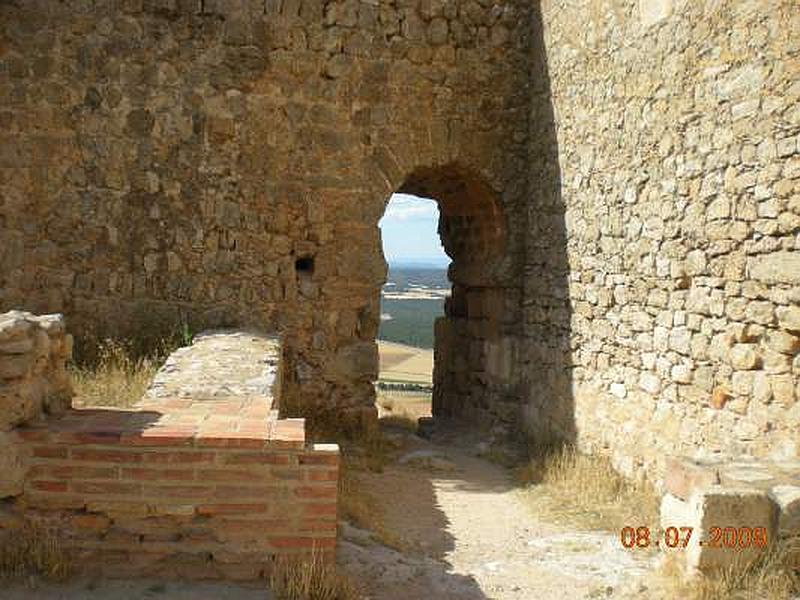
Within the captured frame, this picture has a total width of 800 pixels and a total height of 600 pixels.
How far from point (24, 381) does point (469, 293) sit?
648 centimetres

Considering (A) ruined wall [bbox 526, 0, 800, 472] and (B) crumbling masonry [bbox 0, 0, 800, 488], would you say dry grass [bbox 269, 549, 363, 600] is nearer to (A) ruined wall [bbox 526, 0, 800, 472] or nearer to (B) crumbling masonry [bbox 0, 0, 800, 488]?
(A) ruined wall [bbox 526, 0, 800, 472]

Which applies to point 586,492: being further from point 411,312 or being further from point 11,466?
point 411,312

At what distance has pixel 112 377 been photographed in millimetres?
6211

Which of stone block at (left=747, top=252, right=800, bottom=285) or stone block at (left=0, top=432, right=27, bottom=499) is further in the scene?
stone block at (left=747, top=252, right=800, bottom=285)

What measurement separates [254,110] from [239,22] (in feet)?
2.79

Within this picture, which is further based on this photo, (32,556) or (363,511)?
(363,511)

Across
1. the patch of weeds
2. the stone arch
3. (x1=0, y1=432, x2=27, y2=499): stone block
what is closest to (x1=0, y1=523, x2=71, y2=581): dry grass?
(x1=0, y1=432, x2=27, y2=499): stone block

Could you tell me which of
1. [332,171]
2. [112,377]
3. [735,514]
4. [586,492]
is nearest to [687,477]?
[735,514]

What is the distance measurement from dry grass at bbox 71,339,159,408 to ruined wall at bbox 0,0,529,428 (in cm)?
58

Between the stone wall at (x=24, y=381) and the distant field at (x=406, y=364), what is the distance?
733 inches

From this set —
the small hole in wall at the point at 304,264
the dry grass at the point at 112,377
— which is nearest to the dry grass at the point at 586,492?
the small hole in wall at the point at 304,264

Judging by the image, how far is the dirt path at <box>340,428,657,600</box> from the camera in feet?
14.3

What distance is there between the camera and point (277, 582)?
3.54 meters

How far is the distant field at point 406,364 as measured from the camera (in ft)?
83.8
